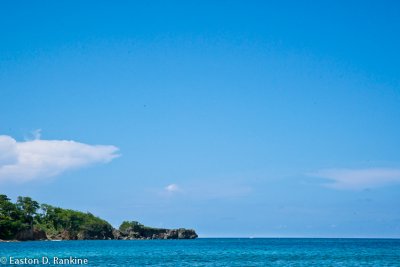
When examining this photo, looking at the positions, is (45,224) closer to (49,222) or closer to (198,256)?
(49,222)

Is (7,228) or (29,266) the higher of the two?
(7,228)

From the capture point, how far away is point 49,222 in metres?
167

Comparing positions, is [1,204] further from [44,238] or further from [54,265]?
[54,265]

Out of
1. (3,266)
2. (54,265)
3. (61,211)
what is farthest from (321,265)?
(61,211)

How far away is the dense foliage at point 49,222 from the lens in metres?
134

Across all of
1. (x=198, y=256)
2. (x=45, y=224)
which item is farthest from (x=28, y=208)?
(x=198, y=256)

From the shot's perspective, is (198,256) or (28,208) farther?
(28,208)

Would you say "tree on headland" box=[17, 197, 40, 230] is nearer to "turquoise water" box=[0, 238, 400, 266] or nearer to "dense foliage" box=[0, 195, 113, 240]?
"dense foliage" box=[0, 195, 113, 240]

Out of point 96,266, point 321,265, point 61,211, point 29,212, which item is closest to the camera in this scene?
point 96,266

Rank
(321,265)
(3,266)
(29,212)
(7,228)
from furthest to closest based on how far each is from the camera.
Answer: (29,212), (7,228), (321,265), (3,266)

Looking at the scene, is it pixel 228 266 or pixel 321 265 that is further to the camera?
pixel 321 265

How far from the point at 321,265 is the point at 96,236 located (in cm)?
13849

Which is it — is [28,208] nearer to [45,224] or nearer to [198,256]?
[45,224]

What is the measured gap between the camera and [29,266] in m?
52.8
